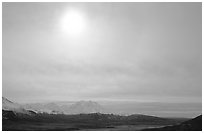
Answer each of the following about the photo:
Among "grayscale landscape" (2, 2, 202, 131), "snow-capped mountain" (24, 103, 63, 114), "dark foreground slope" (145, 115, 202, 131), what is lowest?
"dark foreground slope" (145, 115, 202, 131)

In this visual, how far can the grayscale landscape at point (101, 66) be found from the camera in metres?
3.20

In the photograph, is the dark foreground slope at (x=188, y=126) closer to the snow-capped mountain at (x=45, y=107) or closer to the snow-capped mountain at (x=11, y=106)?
the snow-capped mountain at (x=45, y=107)

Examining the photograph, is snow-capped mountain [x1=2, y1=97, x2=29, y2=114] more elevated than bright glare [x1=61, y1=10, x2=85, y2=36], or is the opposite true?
bright glare [x1=61, y1=10, x2=85, y2=36]

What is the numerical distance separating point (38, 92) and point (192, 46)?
1712 mm

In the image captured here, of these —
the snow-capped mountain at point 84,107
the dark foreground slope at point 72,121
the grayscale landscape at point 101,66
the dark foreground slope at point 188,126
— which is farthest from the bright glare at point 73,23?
the dark foreground slope at point 188,126

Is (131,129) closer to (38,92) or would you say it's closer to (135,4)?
(38,92)

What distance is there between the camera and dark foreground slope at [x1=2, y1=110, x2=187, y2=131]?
314 centimetres

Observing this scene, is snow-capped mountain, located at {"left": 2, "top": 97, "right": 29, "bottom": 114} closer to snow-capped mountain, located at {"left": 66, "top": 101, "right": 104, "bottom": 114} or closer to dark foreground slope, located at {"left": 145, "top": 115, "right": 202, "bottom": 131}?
snow-capped mountain, located at {"left": 66, "top": 101, "right": 104, "bottom": 114}

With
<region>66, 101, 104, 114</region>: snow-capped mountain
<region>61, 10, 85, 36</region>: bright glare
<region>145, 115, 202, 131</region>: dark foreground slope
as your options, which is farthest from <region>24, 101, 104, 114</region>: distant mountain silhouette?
<region>61, 10, 85, 36</region>: bright glare

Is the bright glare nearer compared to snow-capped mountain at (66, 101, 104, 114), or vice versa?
snow-capped mountain at (66, 101, 104, 114)

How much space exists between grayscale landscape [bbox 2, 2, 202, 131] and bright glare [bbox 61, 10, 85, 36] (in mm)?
11

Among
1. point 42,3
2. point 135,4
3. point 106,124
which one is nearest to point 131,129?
point 106,124

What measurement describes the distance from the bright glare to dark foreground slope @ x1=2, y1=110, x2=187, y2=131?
0.91 m

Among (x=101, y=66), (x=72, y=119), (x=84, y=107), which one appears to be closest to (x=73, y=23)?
(x=101, y=66)
